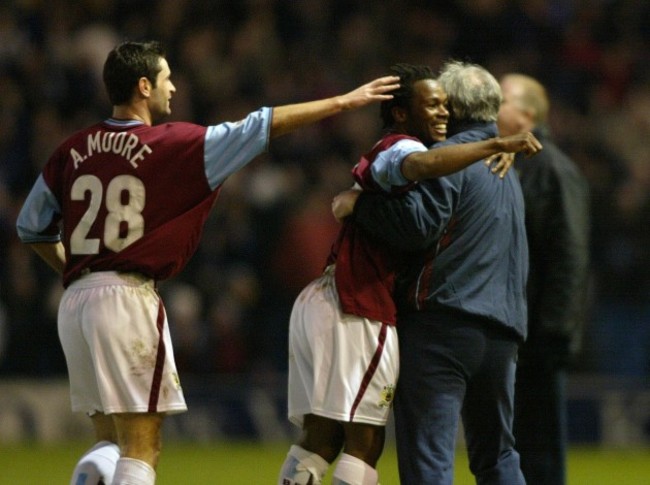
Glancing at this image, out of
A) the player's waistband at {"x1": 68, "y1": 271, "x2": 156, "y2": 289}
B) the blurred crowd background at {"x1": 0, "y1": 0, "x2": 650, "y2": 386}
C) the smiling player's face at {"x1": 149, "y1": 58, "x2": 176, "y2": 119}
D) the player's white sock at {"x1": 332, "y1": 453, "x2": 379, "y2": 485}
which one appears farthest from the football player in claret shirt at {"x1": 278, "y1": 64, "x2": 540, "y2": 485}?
the blurred crowd background at {"x1": 0, "y1": 0, "x2": 650, "y2": 386}

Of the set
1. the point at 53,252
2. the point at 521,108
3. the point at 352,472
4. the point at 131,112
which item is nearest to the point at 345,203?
the point at 131,112

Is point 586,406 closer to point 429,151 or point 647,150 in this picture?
point 647,150

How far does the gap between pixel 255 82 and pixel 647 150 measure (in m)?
4.02

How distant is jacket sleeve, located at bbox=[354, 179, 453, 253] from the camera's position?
5.59 m

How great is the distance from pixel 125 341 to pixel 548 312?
2.25 metres

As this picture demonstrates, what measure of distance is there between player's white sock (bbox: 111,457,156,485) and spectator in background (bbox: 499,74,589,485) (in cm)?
214

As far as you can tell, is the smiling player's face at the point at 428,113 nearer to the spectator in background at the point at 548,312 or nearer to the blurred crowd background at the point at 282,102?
the spectator in background at the point at 548,312

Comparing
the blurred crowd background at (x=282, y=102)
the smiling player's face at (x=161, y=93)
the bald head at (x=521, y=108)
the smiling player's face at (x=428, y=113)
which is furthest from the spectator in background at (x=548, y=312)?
the blurred crowd background at (x=282, y=102)

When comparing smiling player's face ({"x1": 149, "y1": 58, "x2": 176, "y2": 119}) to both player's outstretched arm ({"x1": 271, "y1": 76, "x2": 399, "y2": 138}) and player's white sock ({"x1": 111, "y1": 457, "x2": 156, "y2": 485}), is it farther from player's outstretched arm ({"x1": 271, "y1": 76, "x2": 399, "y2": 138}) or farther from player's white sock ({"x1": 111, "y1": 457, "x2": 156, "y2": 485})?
player's white sock ({"x1": 111, "y1": 457, "x2": 156, "y2": 485})

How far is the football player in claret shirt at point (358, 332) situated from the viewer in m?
5.65

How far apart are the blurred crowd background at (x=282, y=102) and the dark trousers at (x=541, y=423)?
18.2 ft

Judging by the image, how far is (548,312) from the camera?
685 cm

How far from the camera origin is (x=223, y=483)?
9.63 meters

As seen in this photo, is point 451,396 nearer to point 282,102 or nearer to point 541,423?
point 541,423
